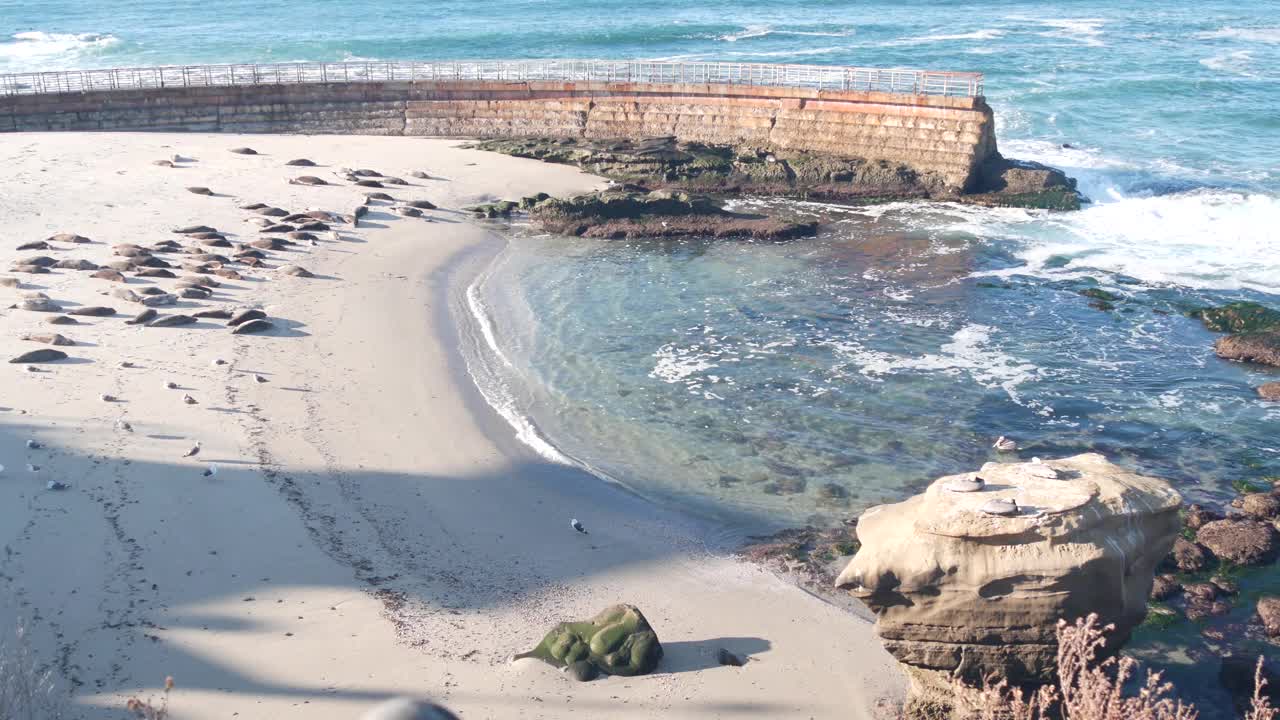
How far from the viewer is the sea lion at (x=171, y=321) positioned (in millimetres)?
18609

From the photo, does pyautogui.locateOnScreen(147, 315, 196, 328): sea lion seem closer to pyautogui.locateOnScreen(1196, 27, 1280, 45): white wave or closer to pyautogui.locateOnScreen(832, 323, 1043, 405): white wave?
pyautogui.locateOnScreen(832, 323, 1043, 405): white wave

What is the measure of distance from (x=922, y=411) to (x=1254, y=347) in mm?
7058

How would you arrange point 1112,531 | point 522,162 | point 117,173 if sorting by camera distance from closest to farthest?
point 1112,531
point 117,173
point 522,162

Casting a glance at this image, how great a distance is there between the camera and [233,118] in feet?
119

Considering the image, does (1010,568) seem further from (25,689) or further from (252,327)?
(252,327)

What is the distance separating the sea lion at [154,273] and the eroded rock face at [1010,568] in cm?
1744

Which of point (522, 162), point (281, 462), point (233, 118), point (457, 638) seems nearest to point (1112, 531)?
→ point (457, 638)

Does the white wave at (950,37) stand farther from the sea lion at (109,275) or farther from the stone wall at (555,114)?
the sea lion at (109,275)

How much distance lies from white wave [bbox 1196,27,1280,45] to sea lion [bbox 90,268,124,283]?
55.9 m

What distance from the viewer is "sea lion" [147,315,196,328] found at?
18609 millimetres

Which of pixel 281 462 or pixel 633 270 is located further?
pixel 633 270

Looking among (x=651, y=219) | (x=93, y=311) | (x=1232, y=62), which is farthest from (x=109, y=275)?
(x=1232, y=62)

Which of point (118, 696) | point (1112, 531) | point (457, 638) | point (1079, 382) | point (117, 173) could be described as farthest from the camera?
point (117, 173)

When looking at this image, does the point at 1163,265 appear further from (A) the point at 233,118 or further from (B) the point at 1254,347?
(A) the point at 233,118
